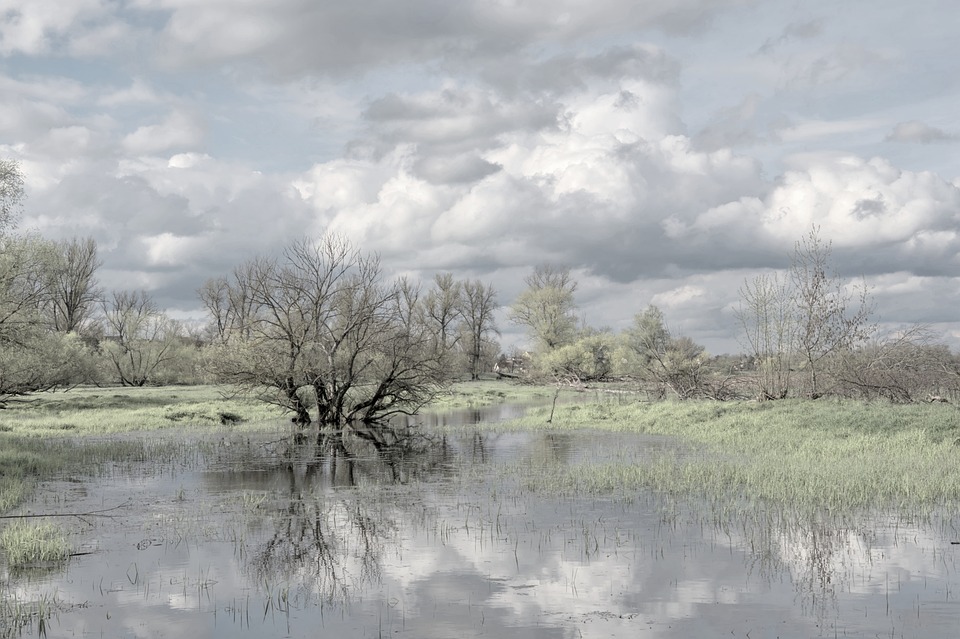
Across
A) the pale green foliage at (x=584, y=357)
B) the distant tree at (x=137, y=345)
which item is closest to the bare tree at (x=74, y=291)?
the distant tree at (x=137, y=345)

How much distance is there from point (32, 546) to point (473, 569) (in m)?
6.49

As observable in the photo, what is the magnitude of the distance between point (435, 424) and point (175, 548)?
25811 millimetres

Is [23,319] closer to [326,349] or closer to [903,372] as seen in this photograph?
[326,349]

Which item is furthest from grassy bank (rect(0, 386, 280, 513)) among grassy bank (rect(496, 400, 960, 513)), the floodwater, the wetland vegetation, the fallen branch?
grassy bank (rect(496, 400, 960, 513))

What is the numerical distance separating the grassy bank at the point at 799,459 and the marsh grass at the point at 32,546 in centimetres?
932

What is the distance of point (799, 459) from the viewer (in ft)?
66.2

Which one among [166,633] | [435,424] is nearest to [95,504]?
[166,633]

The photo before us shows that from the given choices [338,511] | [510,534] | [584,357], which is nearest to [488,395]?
[584,357]

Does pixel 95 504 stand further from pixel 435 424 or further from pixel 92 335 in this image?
pixel 92 335

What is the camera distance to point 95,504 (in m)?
16.8

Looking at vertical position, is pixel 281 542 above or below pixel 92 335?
below

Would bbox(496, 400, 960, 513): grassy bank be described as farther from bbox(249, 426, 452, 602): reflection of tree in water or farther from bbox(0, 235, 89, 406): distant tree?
bbox(0, 235, 89, 406): distant tree

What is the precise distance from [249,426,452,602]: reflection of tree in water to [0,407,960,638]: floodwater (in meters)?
0.07

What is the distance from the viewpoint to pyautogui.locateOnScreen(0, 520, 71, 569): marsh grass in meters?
11.6
